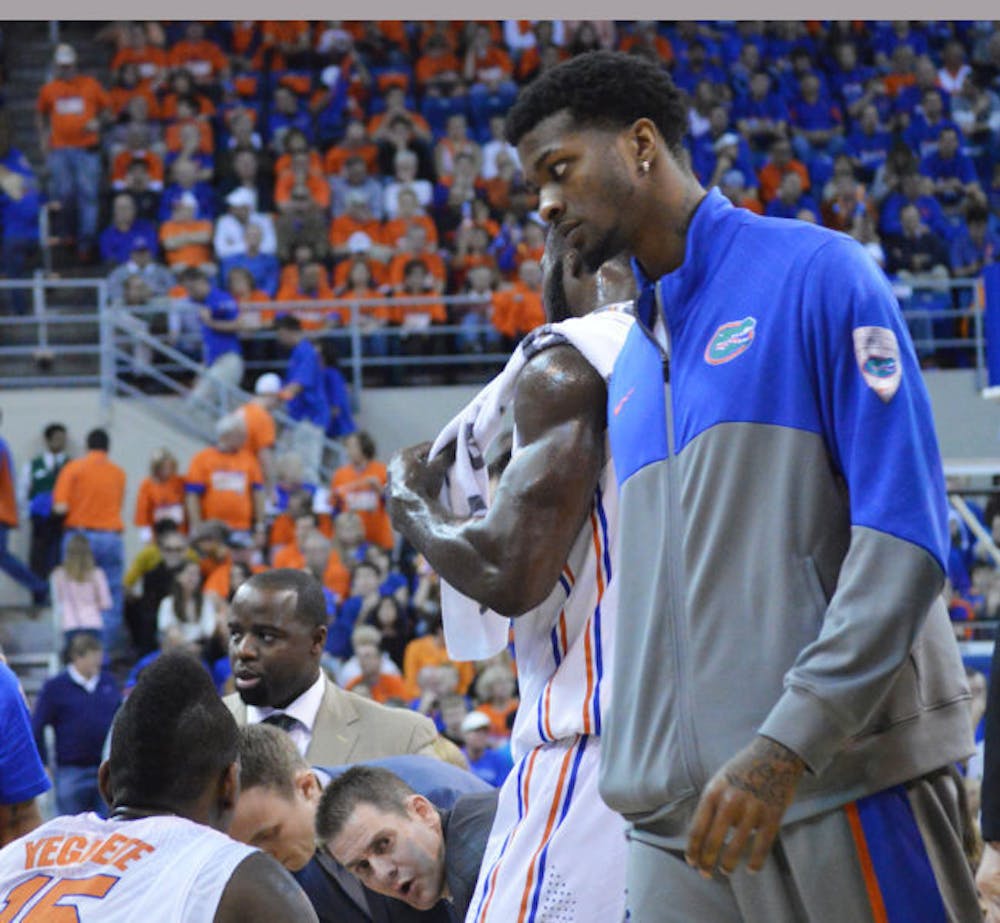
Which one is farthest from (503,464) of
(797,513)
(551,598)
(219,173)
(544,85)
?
(219,173)

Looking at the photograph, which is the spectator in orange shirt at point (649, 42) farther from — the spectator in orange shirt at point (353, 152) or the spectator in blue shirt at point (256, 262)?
the spectator in blue shirt at point (256, 262)

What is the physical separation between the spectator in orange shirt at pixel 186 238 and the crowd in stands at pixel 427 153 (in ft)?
0.07

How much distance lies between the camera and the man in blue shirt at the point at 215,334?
16406 mm

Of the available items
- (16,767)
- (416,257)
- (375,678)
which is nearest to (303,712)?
(16,767)

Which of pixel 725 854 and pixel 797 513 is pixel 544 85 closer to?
pixel 797 513

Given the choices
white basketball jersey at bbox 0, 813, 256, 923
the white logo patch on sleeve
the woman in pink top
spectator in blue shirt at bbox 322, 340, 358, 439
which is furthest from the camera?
spectator in blue shirt at bbox 322, 340, 358, 439

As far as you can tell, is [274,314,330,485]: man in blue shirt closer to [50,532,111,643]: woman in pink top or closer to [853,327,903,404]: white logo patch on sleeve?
[50,532,111,643]: woman in pink top

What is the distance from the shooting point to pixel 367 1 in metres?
20.5

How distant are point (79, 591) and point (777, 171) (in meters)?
9.35

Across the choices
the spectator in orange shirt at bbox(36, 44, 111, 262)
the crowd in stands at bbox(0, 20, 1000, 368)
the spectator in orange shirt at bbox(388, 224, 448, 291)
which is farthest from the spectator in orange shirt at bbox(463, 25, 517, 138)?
the spectator in orange shirt at bbox(36, 44, 111, 262)

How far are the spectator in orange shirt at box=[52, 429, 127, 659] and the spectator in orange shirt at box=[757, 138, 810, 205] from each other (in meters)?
8.14

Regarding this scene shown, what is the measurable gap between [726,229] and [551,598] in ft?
2.86

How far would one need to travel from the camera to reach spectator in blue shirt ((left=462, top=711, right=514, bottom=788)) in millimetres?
11258

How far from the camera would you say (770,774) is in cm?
246
